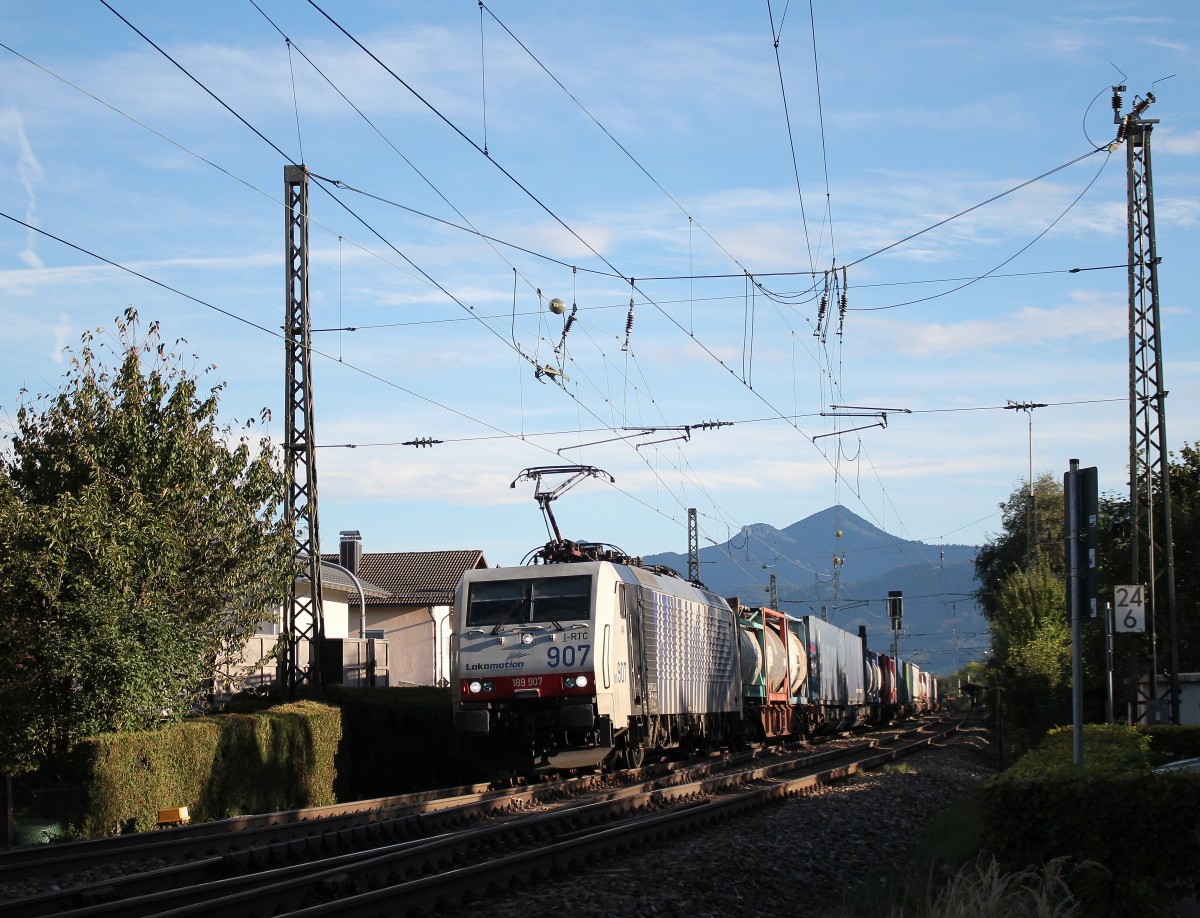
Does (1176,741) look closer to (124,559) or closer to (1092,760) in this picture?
(1092,760)

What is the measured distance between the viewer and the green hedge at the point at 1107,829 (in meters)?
8.97


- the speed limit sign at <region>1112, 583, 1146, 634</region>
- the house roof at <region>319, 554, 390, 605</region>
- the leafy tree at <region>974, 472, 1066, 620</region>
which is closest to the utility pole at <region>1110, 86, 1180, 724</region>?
the speed limit sign at <region>1112, 583, 1146, 634</region>

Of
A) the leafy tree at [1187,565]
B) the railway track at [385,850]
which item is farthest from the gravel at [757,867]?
the leafy tree at [1187,565]

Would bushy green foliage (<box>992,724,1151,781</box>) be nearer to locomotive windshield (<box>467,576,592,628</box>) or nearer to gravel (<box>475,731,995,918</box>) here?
gravel (<box>475,731,995,918</box>)

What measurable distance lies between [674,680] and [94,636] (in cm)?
1082

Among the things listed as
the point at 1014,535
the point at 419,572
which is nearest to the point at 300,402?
the point at 419,572

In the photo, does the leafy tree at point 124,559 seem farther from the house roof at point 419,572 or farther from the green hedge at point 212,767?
the house roof at point 419,572

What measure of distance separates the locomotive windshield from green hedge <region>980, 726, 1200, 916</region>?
35.7 ft

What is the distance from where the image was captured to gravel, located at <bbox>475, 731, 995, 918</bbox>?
9984 mm

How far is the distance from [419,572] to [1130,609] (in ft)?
131

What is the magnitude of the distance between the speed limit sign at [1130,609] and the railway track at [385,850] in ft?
18.0

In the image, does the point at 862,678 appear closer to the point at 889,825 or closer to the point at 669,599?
the point at 669,599

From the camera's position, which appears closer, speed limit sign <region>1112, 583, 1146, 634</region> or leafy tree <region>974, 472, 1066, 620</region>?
speed limit sign <region>1112, 583, 1146, 634</region>

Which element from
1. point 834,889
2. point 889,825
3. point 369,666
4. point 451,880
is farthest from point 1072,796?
point 369,666
